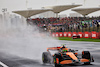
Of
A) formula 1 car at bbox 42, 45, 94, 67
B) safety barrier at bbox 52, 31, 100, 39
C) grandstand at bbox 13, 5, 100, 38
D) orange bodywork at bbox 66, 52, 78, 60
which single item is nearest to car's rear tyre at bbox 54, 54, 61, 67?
formula 1 car at bbox 42, 45, 94, 67

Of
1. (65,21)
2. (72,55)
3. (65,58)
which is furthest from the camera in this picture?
(65,21)

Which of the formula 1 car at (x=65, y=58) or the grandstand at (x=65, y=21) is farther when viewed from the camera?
the grandstand at (x=65, y=21)

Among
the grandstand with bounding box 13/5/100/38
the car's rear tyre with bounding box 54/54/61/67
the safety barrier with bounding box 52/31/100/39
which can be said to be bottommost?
the car's rear tyre with bounding box 54/54/61/67

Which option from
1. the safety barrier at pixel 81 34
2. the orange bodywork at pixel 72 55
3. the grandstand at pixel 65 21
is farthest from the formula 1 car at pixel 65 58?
the grandstand at pixel 65 21

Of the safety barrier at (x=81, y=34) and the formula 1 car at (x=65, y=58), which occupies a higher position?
the safety barrier at (x=81, y=34)

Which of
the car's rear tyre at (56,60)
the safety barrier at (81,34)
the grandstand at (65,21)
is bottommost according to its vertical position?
the car's rear tyre at (56,60)

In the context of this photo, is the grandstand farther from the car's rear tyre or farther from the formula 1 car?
the car's rear tyre

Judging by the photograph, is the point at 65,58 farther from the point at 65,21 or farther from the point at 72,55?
the point at 65,21

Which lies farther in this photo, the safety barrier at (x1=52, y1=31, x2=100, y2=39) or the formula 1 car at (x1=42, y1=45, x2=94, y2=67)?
the safety barrier at (x1=52, y1=31, x2=100, y2=39)

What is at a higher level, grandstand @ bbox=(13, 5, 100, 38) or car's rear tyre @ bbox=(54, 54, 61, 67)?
grandstand @ bbox=(13, 5, 100, 38)

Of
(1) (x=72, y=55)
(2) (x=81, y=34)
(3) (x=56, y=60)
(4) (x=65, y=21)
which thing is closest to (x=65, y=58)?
(1) (x=72, y=55)

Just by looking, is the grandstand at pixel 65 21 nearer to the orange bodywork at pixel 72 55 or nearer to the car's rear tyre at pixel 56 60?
the orange bodywork at pixel 72 55

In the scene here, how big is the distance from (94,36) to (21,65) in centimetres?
1981

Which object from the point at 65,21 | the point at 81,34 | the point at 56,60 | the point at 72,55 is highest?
the point at 65,21
